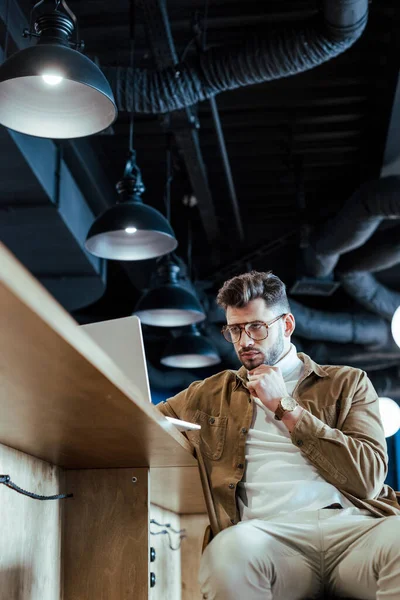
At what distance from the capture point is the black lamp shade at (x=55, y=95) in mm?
2760

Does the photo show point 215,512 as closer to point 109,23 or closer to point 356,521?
point 356,521

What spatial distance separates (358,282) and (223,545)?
5.95 metres

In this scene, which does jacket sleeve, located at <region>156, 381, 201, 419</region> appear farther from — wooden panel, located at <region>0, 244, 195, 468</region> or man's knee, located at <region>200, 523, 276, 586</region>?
man's knee, located at <region>200, 523, 276, 586</region>

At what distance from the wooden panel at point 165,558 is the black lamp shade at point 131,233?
61.4 inches

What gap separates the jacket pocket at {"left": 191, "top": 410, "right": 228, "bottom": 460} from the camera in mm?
2092

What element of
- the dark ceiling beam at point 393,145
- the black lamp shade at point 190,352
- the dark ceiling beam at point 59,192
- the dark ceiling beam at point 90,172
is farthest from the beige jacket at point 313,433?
the black lamp shade at point 190,352

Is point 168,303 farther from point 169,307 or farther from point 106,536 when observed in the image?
point 106,536

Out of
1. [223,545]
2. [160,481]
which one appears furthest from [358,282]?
[223,545]

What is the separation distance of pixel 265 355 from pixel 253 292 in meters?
0.19

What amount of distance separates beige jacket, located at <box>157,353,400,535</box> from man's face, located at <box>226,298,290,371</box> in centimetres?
8

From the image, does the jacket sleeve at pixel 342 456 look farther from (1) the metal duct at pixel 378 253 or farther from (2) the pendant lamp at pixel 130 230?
(1) the metal duct at pixel 378 253

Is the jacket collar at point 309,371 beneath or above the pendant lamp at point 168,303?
beneath

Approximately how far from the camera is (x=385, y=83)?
5223mm

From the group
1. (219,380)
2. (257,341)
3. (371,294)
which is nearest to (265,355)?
(257,341)
